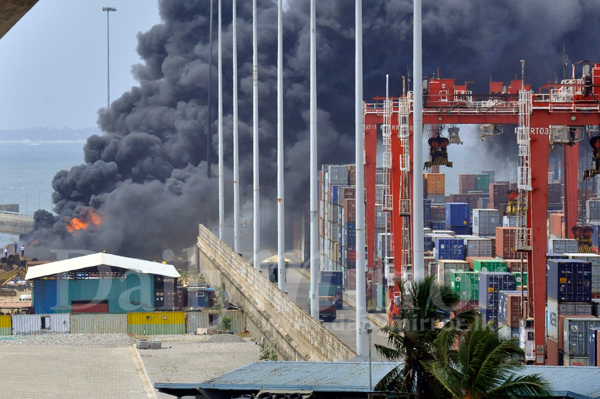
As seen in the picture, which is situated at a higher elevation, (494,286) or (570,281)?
(570,281)

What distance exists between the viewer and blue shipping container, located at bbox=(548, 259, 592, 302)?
141 ft

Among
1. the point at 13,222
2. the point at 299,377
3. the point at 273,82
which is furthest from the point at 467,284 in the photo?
the point at 13,222

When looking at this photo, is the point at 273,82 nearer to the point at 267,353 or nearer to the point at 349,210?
the point at 349,210

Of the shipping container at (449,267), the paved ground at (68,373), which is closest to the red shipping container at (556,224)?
the shipping container at (449,267)

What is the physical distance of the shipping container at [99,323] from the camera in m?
49.6

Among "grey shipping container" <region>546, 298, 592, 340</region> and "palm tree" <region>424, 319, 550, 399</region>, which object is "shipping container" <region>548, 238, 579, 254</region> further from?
"palm tree" <region>424, 319, 550, 399</region>

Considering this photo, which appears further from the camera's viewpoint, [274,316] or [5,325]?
[5,325]

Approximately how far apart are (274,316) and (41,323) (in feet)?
45.6

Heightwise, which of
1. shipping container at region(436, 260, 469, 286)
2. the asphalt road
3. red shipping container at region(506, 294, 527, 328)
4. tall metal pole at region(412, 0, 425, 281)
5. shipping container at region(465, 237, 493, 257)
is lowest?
the asphalt road

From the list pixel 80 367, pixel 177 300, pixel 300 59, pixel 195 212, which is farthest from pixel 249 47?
pixel 80 367

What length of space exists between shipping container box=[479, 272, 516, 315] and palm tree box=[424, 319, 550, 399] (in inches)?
1388

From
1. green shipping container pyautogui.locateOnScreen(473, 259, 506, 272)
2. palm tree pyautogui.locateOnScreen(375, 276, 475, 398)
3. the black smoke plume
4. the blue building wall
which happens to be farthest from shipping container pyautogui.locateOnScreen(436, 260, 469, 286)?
the black smoke plume

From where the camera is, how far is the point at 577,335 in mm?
41344

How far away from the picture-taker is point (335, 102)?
110 meters
